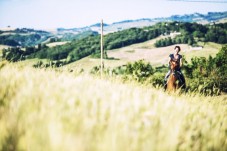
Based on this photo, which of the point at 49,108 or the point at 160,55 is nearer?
the point at 49,108

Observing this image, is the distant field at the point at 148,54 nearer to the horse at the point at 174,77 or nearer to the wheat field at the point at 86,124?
the horse at the point at 174,77

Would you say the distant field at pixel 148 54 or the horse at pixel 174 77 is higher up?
the horse at pixel 174 77

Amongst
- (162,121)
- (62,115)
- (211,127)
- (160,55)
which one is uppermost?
(62,115)

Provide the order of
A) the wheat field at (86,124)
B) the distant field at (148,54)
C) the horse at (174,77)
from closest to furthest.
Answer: the wheat field at (86,124), the horse at (174,77), the distant field at (148,54)

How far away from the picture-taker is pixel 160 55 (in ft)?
539

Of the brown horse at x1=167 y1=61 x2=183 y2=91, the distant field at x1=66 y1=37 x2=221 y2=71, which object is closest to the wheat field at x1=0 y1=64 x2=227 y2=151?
the brown horse at x1=167 y1=61 x2=183 y2=91

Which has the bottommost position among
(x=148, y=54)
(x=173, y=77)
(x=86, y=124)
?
(x=148, y=54)

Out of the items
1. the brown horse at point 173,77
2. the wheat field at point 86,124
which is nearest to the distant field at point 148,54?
the brown horse at point 173,77

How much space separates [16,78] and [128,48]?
195 meters

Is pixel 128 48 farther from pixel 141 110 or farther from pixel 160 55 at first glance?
pixel 141 110

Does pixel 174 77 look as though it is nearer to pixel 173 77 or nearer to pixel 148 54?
pixel 173 77

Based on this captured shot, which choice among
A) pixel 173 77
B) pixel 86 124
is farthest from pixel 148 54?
pixel 86 124

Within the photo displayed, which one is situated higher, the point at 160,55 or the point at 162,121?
the point at 162,121

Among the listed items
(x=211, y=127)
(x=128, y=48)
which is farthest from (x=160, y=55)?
(x=211, y=127)
